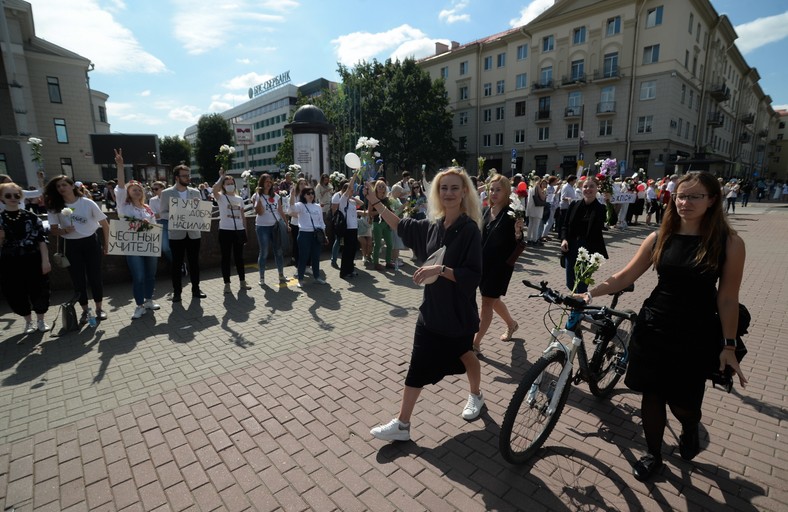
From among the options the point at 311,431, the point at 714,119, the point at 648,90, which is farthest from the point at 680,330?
the point at 714,119

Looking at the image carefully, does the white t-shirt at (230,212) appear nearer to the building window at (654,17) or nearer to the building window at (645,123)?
the building window at (645,123)

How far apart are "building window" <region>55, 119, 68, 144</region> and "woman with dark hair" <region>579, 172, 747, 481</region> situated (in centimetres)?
4726

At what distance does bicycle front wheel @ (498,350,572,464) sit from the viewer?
2.68 meters

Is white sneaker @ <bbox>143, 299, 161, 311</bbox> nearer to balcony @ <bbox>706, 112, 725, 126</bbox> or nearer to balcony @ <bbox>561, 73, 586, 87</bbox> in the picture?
balcony @ <bbox>561, 73, 586, 87</bbox>

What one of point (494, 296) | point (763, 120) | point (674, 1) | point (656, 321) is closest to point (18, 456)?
point (494, 296)

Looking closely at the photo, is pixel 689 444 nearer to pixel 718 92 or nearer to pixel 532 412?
pixel 532 412

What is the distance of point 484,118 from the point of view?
167 feet

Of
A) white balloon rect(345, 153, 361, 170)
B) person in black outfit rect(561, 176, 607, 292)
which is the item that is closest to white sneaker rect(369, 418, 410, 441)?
person in black outfit rect(561, 176, 607, 292)

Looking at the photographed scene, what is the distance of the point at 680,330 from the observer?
2.48 m

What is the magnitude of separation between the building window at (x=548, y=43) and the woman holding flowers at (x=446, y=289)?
4811 cm

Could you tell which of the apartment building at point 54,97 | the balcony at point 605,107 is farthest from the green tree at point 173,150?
the balcony at point 605,107

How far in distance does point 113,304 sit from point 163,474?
193 inches

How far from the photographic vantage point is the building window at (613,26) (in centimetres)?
3769

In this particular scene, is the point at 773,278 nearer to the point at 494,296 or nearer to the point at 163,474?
the point at 494,296
